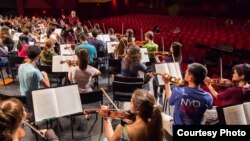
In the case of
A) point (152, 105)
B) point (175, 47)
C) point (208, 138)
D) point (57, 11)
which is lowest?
point (208, 138)

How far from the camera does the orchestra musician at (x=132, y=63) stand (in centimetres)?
538

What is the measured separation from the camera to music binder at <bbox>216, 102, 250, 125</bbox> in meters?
2.90

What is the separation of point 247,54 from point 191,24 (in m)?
5.86

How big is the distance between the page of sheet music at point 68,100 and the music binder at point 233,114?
1.95 metres

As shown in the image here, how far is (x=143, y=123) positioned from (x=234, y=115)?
39.1 inches

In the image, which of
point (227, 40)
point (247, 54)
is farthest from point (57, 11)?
point (247, 54)

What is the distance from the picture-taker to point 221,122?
2.94 m

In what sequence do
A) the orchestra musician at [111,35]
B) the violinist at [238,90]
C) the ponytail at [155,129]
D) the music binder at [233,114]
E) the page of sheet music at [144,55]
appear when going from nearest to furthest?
the ponytail at [155,129] → the music binder at [233,114] → the violinist at [238,90] → the page of sheet music at [144,55] → the orchestra musician at [111,35]

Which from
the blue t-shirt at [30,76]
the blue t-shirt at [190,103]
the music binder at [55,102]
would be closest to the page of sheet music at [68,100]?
the music binder at [55,102]

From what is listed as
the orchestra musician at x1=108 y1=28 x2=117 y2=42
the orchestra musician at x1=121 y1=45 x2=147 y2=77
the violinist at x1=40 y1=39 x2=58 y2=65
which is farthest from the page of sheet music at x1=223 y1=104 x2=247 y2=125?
the orchestra musician at x1=108 y1=28 x2=117 y2=42

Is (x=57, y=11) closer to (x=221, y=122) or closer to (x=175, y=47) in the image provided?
(x=175, y=47)

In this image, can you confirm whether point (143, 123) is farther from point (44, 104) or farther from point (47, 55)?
point (47, 55)

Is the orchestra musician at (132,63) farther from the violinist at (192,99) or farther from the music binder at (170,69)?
the violinist at (192,99)

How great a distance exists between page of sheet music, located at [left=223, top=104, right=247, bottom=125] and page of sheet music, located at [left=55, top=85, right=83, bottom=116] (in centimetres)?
202
